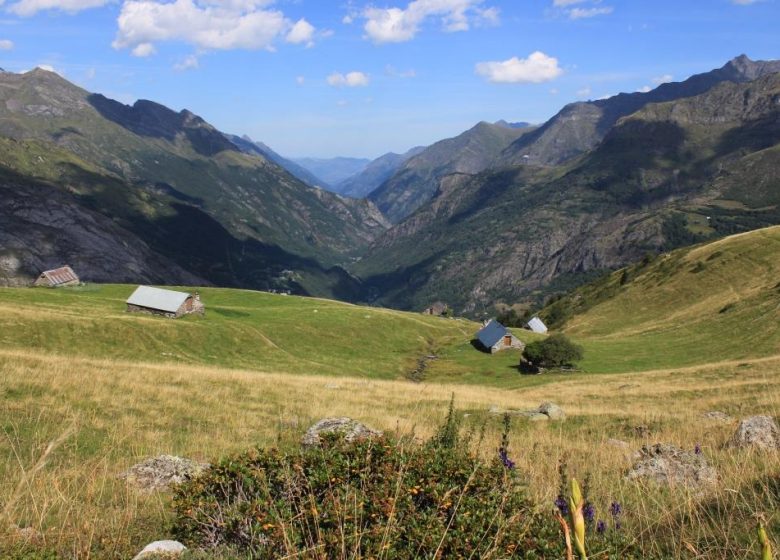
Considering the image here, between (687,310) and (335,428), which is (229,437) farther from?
(687,310)

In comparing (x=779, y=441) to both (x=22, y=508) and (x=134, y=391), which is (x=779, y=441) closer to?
(x=22, y=508)

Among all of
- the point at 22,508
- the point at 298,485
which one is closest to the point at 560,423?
A: the point at 298,485

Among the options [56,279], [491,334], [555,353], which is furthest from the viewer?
[56,279]

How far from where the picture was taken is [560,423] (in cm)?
2105

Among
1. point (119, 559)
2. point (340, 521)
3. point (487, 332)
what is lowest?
point (487, 332)

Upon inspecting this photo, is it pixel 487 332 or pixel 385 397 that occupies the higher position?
pixel 385 397

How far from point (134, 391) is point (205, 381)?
5678 millimetres

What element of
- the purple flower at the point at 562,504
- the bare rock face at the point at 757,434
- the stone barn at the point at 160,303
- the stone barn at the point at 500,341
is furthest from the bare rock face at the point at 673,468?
the stone barn at the point at 500,341

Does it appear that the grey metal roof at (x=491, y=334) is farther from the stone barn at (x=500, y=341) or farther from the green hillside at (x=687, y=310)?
the green hillside at (x=687, y=310)

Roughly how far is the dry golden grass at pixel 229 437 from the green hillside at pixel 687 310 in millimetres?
37067

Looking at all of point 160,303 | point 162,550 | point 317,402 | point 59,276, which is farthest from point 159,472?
point 59,276

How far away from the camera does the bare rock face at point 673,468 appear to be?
8508 mm

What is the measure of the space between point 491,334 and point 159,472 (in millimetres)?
83793

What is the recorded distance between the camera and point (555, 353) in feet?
226
